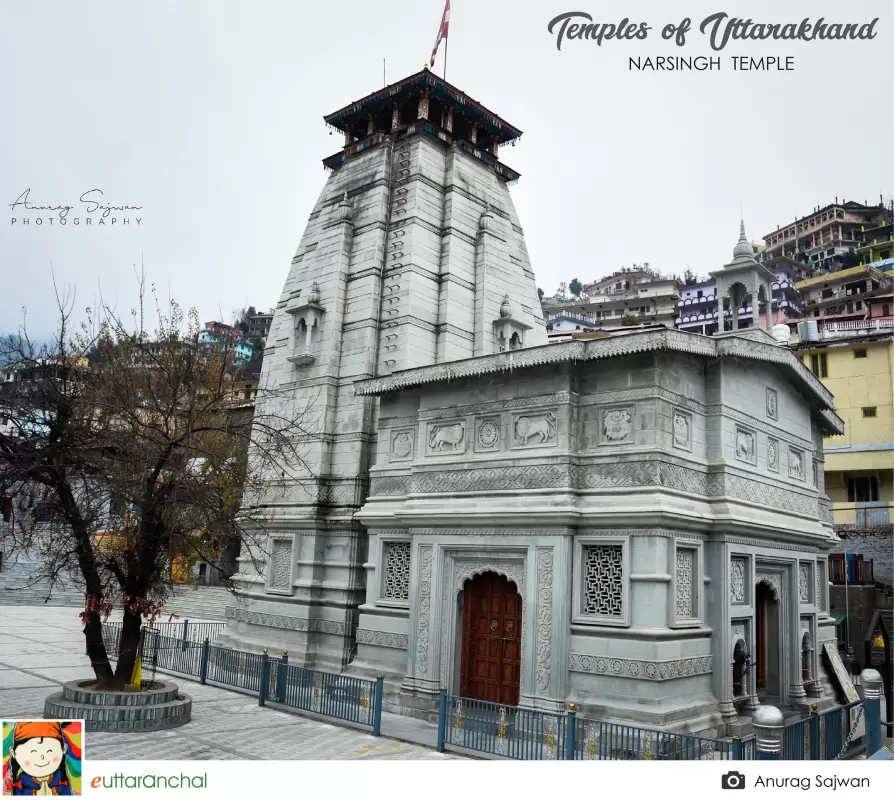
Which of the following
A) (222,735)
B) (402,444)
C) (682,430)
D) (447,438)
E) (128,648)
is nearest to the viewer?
(222,735)

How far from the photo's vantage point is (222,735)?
11.3 m

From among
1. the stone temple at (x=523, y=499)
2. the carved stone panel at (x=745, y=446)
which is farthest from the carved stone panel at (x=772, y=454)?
the carved stone panel at (x=745, y=446)

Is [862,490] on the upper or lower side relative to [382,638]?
upper

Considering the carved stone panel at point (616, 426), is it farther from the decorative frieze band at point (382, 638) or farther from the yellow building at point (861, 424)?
the yellow building at point (861, 424)

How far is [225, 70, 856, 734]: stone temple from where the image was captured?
1173 cm

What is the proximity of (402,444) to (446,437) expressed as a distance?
4.68ft

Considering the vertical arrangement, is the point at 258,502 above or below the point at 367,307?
below

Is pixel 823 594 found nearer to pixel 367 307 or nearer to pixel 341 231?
pixel 367 307

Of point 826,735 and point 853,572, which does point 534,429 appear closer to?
point 826,735

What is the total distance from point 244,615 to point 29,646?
7336 millimetres

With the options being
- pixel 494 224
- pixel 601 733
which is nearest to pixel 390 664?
pixel 601 733

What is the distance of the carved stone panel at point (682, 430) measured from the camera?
12234mm

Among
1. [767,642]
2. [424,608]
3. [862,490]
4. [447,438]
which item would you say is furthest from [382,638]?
[862,490]

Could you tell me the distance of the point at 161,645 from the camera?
16609 millimetres
